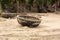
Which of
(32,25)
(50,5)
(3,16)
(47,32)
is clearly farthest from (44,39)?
(50,5)

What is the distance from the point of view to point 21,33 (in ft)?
20.4

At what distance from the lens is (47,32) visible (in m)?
6.48

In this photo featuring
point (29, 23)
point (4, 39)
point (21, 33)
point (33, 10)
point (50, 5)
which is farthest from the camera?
point (50, 5)

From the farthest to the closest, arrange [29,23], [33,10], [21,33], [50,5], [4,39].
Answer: [50,5], [33,10], [29,23], [21,33], [4,39]

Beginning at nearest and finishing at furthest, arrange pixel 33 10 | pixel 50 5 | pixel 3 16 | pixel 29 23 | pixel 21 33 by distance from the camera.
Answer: pixel 21 33 < pixel 29 23 < pixel 3 16 < pixel 33 10 < pixel 50 5

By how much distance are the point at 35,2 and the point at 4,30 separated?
16.4ft

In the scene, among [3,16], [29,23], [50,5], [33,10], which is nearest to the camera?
[29,23]

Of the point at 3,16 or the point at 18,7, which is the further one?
the point at 18,7

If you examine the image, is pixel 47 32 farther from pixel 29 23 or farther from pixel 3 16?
pixel 3 16

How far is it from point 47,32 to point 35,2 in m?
4.96

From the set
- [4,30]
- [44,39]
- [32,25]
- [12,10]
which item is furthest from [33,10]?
[44,39]

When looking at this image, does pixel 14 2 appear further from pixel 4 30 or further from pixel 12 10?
pixel 4 30

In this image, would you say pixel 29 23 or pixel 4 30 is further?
pixel 29 23

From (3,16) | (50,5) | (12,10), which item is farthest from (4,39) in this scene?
(50,5)
